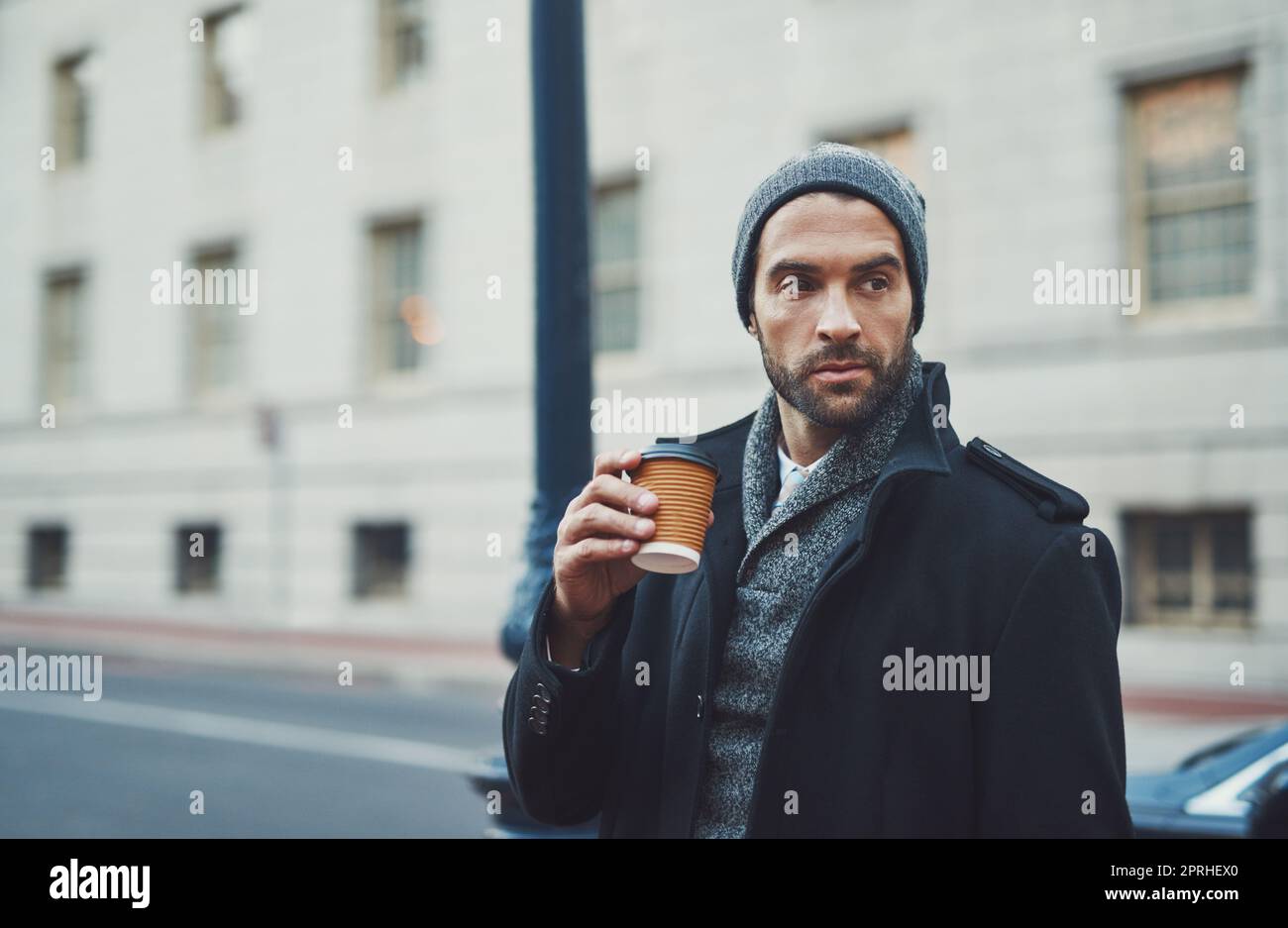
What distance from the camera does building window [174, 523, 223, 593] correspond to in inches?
695

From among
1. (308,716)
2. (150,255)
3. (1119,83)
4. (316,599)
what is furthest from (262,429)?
(1119,83)

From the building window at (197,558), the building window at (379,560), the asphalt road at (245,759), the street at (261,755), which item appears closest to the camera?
the street at (261,755)

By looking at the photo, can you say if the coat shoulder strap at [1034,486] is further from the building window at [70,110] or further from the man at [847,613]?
the building window at [70,110]

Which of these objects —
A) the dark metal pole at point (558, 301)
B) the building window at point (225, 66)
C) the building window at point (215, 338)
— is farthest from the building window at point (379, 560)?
the dark metal pole at point (558, 301)

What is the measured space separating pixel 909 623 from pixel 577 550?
1.58ft

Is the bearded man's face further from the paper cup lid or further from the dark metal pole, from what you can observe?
the dark metal pole

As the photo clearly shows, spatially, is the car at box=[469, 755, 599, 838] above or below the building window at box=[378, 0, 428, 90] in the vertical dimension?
below

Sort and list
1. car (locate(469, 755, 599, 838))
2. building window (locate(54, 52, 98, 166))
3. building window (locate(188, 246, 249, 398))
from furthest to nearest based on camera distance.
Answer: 1. building window (locate(54, 52, 98, 166))
2. building window (locate(188, 246, 249, 398))
3. car (locate(469, 755, 599, 838))

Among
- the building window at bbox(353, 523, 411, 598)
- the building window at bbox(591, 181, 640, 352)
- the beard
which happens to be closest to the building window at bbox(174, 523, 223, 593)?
the building window at bbox(353, 523, 411, 598)

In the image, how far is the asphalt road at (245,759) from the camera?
6777 mm

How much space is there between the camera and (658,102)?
13.5m

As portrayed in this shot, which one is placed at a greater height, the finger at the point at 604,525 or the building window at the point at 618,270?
the building window at the point at 618,270

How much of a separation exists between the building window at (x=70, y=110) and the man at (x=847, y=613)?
68.5ft

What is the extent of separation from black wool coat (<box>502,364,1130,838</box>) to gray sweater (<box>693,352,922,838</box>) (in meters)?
0.03
